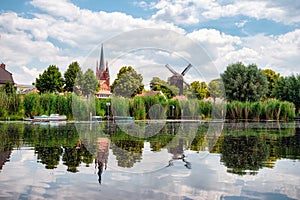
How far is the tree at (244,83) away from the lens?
47812 millimetres

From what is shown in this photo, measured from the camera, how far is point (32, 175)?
22.5 ft

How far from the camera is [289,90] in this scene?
163 feet

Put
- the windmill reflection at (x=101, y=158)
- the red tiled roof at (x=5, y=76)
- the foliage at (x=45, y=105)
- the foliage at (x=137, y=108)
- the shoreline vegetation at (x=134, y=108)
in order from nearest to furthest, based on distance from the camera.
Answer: the windmill reflection at (x=101, y=158), the shoreline vegetation at (x=134, y=108), the foliage at (x=45, y=105), the foliage at (x=137, y=108), the red tiled roof at (x=5, y=76)

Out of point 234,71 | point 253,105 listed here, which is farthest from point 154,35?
point 234,71

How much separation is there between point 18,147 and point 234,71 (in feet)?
135

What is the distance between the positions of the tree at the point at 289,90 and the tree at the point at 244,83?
11.5 ft

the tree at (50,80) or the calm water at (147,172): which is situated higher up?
the tree at (50,80)

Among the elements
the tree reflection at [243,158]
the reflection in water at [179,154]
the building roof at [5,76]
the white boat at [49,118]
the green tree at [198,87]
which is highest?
the building roof at [5,76]

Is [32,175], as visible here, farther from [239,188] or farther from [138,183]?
[239,188]

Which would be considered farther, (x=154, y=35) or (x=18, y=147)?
(x=154, y=35)

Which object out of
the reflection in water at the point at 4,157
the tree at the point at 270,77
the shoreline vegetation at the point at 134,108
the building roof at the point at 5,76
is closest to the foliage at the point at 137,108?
the shoreline vegetation at the point at 134,108

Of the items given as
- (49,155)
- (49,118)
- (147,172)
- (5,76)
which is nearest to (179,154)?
(147,172)

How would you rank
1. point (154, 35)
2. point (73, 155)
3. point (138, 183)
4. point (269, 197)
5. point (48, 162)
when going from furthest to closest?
1. point (154, 35)
2. point (73, 155)
3. point (48, 162)
4. point (138, 183)
5. point (269, 197)

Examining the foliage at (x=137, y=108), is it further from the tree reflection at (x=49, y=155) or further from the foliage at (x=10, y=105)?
the tree reflection at (x=49, y=155)
